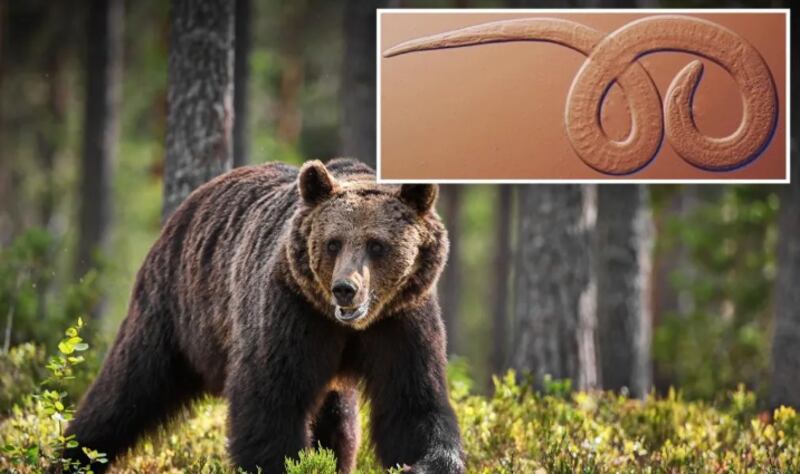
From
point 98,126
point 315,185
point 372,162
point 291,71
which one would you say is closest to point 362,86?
point 372,162

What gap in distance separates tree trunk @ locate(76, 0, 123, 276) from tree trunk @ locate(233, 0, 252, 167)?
17.5 ft

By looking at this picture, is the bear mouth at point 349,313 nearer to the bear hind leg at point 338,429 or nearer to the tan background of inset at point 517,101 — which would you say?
the tan background of inset at point 517,101

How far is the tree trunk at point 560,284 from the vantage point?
1051 cm

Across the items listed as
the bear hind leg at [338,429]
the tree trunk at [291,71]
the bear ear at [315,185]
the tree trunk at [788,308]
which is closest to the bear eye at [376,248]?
the bear ear at [315,185]

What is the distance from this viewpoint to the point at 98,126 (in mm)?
18828

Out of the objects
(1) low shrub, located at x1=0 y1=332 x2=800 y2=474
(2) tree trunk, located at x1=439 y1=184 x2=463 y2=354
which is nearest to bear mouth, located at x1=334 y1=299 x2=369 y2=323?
(1) low shrub, located at x1=0 y1=332 x2=800 y2=474

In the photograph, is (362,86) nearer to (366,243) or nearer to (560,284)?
(560,284)

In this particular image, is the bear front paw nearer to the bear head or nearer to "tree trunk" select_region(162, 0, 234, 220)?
the bear head

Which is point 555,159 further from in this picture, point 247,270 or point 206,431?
point 206,431

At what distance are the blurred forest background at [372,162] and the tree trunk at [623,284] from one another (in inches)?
0.8

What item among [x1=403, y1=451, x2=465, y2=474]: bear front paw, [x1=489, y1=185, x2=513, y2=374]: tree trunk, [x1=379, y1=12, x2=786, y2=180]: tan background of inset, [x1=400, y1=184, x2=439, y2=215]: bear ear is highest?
[x1=379, y1=12, x2=786, y2=180]: tan background of inset

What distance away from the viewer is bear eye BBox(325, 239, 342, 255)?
5609 mm

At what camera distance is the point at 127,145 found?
2861 centimetres

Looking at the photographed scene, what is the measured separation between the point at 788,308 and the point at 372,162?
13.8 feet
